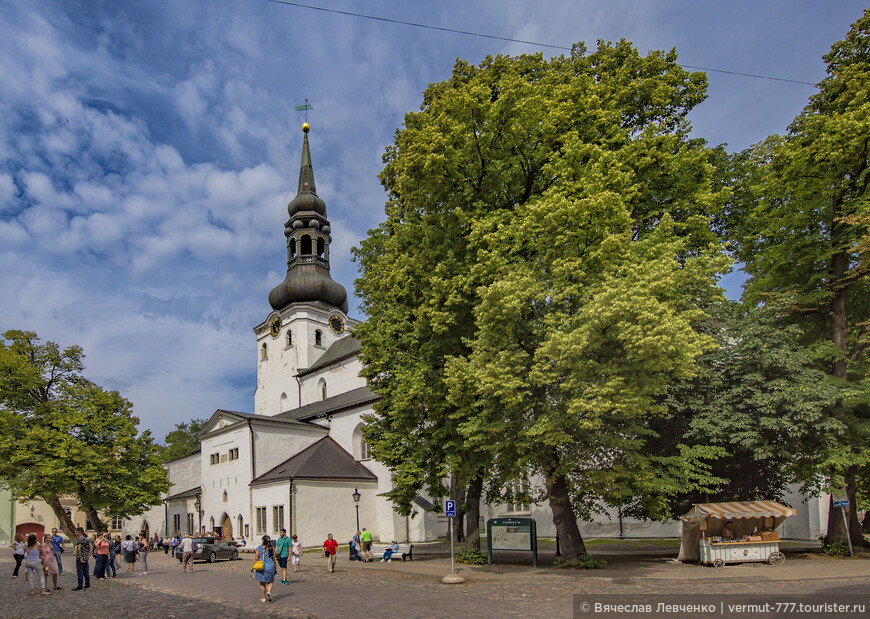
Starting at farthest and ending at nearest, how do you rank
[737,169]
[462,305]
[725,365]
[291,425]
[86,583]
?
[291,425] < [737,169] < [725,365] < [462,305] < [86,583]

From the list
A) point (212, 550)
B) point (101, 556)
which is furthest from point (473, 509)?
point (212, 550)

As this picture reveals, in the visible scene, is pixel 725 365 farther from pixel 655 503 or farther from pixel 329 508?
pixel 329 508

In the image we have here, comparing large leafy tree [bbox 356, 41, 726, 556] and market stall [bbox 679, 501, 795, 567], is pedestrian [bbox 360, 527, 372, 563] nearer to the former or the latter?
large leafy tree [bbox 356, 41, 726, 556]

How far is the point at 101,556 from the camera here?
20297 mm

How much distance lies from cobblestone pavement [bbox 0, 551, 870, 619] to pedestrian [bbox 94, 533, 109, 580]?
694mm

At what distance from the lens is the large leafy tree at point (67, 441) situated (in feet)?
113

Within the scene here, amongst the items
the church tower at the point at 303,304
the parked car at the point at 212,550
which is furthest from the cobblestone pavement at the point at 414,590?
the church tower at the point at 303,304

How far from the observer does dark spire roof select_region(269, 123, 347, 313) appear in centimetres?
5225

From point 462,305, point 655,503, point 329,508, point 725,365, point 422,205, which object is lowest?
point 329,508

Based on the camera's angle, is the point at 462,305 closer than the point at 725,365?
Yes

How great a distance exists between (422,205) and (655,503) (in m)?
11.1

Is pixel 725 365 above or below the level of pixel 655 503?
above

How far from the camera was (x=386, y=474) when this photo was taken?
3694 centimetres

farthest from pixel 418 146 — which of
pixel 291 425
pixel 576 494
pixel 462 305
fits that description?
pixel 291 425
